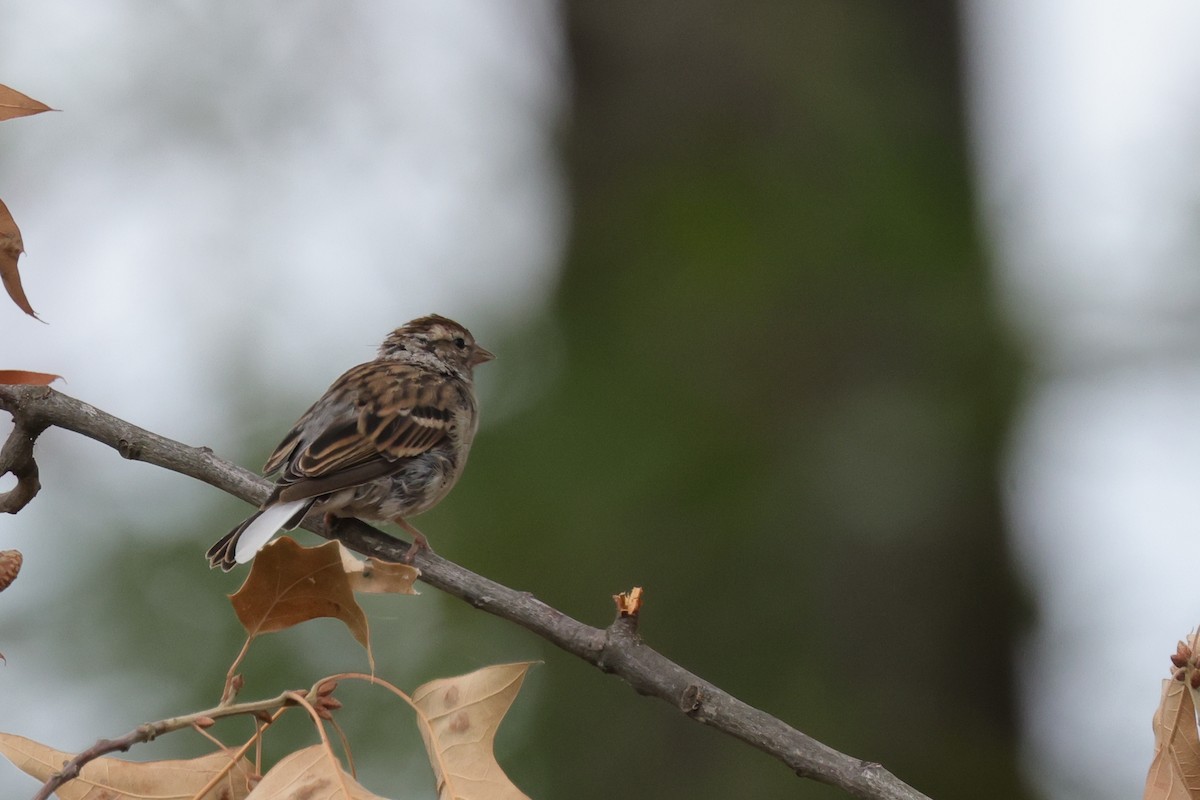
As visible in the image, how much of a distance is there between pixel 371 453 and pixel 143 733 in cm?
243

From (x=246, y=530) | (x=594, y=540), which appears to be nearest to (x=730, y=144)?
(x=594, y=540)

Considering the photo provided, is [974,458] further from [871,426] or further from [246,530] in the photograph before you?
[246,530]

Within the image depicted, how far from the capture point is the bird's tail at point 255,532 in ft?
11.9

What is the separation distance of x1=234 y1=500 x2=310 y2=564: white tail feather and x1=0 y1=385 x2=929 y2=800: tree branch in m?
0.20

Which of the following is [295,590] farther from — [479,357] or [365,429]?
[479,357]


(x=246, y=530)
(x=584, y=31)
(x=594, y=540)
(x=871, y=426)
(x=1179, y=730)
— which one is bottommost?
(x=246, y=530)

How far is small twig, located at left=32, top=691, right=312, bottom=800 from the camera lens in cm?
203

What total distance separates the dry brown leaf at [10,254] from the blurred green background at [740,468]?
4567mm

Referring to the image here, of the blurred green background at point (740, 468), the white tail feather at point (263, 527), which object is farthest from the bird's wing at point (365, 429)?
the blurred green background at point (740, 468)

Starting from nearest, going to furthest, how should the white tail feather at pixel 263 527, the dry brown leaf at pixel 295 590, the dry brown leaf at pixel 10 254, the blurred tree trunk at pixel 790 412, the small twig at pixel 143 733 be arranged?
the small twig at pixel 143 733 < the dry brown leaf at pixel 295 590 < the dry brown leaf at pixel 10 254 < the white tail feather at pixel 263 527 < the blurred tree trunk at pixel 790 412

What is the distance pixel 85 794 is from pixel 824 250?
6.76m

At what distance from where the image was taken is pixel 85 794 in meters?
2.37

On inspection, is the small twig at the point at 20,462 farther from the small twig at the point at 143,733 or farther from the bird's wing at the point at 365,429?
the small twig at the point at 143,733

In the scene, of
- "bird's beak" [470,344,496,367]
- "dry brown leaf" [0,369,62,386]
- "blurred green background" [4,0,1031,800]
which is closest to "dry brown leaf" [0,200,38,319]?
"dry brown leaf" [0,369,62,386]
